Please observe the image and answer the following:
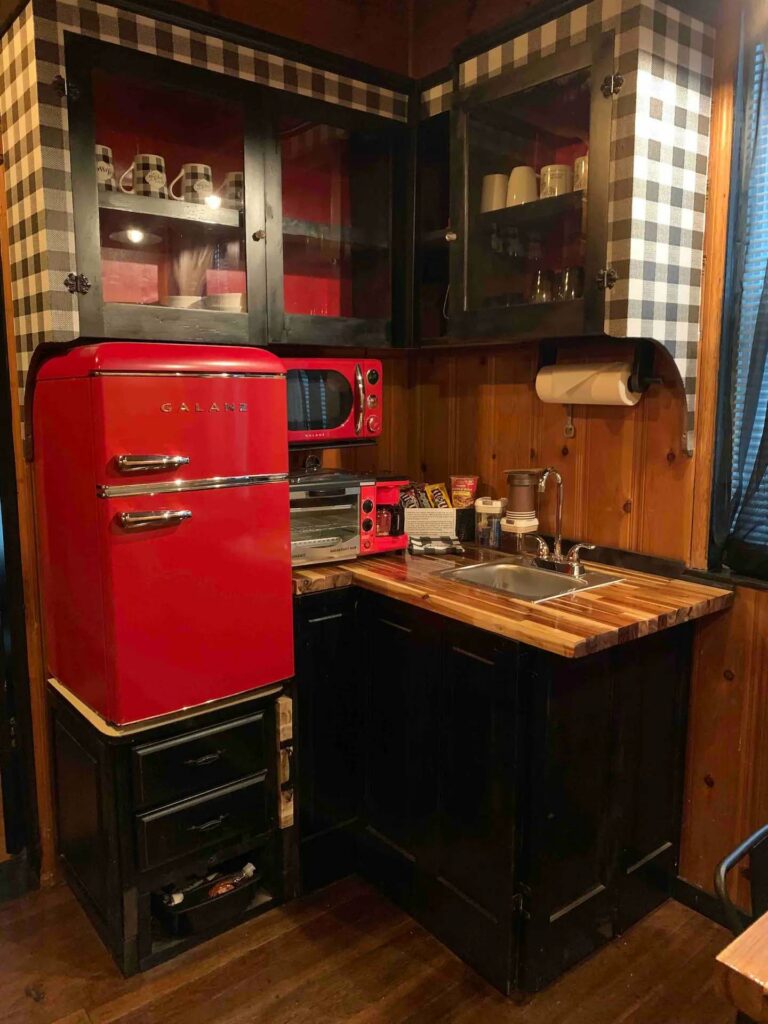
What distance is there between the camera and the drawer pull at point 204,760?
194 cm

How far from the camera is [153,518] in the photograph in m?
1.78

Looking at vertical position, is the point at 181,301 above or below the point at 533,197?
below

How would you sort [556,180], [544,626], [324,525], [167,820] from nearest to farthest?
→ [544,626], [167,820], [556,180], [324,525]

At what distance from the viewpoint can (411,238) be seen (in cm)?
246

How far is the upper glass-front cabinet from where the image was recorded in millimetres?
1890

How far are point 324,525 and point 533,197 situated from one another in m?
1.09

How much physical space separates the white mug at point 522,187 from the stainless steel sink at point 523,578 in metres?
1.04

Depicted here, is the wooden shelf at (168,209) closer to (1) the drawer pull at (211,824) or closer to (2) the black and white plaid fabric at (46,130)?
(2) the black and white plaid fabric at (46,130)

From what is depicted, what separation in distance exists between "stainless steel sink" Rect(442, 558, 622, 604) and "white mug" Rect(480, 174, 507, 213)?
104 cm

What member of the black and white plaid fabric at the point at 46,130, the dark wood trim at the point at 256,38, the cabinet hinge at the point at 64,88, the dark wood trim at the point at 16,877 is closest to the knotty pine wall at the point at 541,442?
the dark wood trim at the point at 256,38

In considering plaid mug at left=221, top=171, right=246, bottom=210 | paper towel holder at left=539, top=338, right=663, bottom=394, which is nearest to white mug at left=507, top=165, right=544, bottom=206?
paper towel holder at left=539, top=338, right=663, bottom=394

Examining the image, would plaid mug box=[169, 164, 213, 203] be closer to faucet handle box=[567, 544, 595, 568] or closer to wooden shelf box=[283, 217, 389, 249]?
wooden shelf box=[283, 217, 389, 249]

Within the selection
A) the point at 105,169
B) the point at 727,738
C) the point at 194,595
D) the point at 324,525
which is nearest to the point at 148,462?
the point at 194,595

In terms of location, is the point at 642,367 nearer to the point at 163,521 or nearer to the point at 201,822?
the point at 163,521
